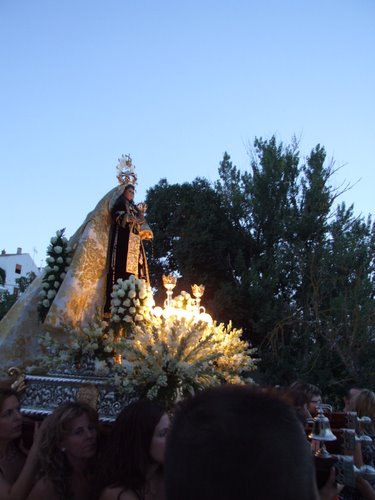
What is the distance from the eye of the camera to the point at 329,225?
19.8 metres

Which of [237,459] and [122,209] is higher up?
[122,209]

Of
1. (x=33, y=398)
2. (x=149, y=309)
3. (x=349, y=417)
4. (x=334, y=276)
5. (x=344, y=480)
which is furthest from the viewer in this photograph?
(x=334, y=276)

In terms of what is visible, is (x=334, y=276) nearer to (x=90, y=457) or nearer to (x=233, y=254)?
(x=233, y=254)

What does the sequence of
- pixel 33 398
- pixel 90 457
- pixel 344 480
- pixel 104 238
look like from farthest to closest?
1. pixel 104 238
2. pixel 33 398
3. pixel 90 457
4. pixel 344 480

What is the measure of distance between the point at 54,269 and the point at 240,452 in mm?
5950

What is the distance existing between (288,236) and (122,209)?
13.4 m

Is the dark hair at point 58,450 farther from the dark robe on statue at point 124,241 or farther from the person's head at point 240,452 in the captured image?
the dark robe on statue at point 124,241

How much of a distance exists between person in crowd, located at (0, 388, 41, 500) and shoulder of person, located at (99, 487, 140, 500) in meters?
0.78

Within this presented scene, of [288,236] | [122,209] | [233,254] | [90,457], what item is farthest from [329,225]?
[90,457]

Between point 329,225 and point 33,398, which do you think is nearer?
point 33,398

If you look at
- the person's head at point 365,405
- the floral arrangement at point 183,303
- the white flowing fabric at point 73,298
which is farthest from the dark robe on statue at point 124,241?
the person's head at point 365,405

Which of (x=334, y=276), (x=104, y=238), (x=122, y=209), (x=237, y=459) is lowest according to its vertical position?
(x=237, y=459)

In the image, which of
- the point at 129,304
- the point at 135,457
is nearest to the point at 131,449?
the point at 135,457

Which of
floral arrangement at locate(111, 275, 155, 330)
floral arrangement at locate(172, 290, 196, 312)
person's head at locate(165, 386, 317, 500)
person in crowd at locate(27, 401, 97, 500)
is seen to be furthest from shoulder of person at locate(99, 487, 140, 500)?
floral arrangement at locate(172, 290, 196, 312)
